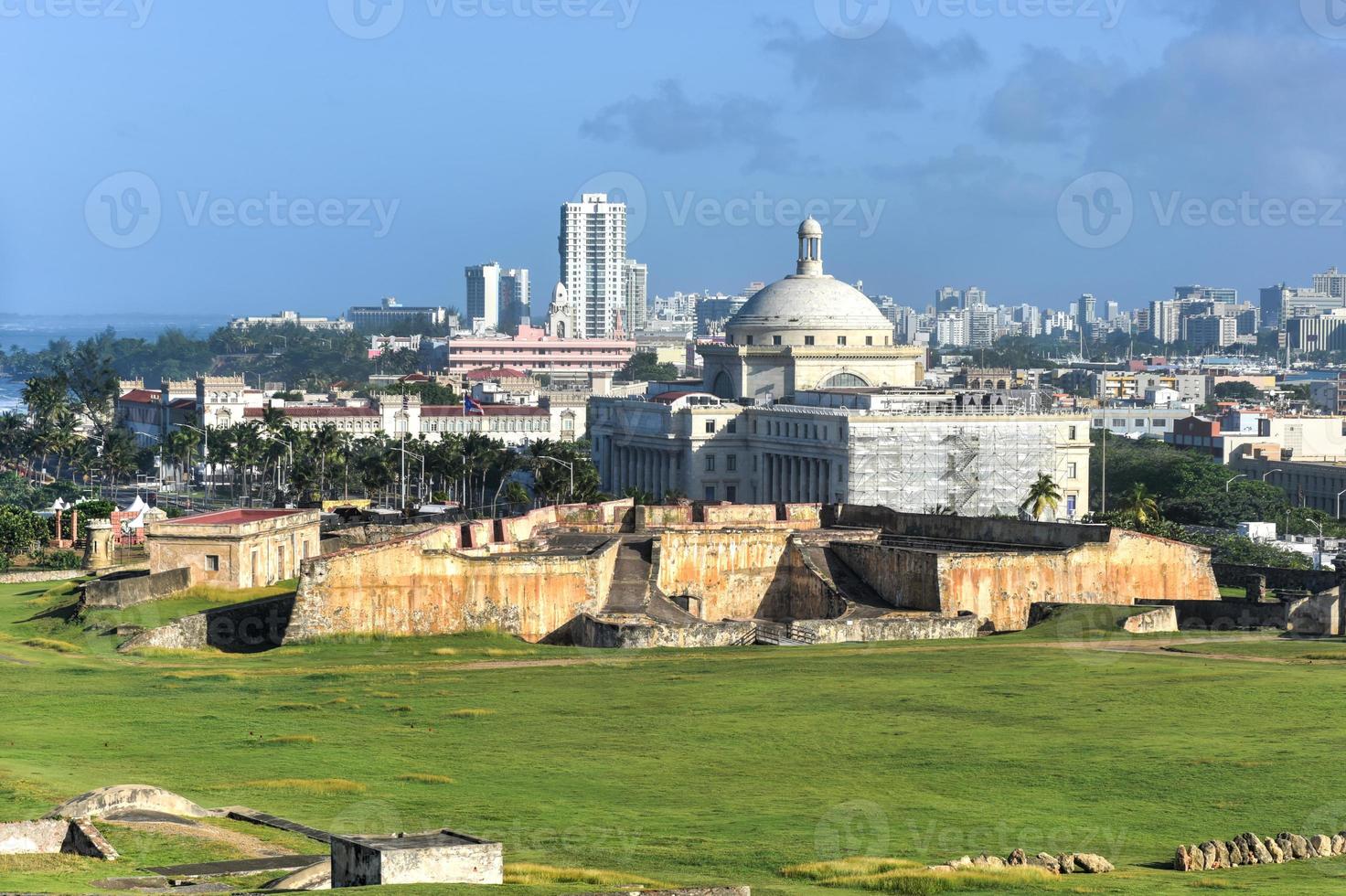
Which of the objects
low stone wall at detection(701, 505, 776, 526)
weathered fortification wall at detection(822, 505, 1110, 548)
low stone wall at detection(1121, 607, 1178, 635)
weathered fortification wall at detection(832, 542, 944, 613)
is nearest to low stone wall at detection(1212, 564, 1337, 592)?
weathered fortification wall at detection(822, 505, 1110, 548)

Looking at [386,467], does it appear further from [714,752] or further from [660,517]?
[714,752]

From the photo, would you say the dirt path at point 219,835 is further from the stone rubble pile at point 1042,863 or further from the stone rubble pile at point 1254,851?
the stone rubble pile at point 1254,851

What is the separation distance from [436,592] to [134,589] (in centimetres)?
734

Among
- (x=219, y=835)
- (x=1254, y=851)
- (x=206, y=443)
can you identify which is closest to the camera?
(x=1254, y=851)

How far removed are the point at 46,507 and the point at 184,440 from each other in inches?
905

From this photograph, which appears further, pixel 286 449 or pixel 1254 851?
pixel 286 449

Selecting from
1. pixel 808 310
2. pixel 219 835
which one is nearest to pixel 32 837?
pixel 219 835

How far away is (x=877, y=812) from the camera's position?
28859 mm

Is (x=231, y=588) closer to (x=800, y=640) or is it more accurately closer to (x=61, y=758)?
(x=800, y=640)

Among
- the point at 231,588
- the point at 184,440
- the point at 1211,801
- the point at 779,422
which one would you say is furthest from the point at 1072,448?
the point at 1211,801

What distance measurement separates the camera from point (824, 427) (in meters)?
117

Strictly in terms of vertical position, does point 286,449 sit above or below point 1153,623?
above

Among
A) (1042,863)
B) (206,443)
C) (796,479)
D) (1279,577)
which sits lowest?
(1042,863)

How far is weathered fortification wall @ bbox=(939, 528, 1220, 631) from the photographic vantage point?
53.1 metres
